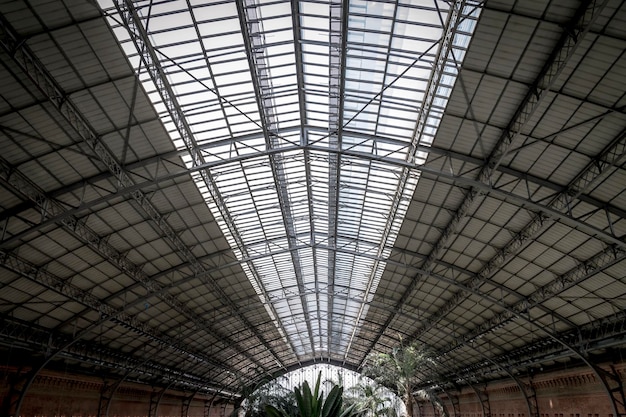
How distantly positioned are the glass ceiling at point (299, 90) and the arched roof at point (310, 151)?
0.36ft

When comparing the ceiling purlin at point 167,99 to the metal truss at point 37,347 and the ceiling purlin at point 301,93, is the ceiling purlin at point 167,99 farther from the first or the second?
the metal truss at point 37,347

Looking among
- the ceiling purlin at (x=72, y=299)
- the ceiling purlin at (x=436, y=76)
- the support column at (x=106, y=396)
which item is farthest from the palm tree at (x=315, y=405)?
the support column at (x=106, y=396)

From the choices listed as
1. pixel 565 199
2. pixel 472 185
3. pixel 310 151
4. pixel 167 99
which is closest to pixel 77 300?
pixel 167 99

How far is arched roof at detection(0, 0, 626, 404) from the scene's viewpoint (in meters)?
18.2

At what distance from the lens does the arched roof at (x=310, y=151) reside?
716 inches

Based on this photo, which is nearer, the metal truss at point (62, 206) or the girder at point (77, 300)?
the metal truss at point (62, 206)

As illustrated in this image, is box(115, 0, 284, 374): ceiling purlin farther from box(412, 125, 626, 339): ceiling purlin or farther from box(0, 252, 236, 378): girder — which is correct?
box(412, 125, 626, 339): ceiling purlin

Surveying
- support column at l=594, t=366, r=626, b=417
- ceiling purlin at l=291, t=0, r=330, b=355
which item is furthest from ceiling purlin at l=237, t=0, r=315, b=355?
support column at l=594, t=366, r=626, b=417

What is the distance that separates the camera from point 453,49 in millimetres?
19609

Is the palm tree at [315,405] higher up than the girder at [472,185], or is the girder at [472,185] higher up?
the girder at [472,185]

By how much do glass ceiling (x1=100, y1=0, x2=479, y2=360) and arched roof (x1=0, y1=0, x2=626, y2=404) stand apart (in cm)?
11

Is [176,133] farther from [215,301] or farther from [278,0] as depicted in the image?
[215,301]

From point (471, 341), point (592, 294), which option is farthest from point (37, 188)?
point (471, 341)

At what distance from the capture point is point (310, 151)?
28359mm
